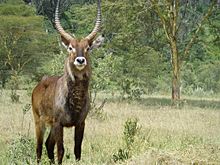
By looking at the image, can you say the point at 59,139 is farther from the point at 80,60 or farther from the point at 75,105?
the point at 80,60

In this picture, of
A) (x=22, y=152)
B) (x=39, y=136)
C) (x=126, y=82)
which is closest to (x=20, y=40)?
(x=126, y=82)

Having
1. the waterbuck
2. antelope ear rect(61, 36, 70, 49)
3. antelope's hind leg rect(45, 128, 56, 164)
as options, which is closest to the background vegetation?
antelope's hind leg rect(45, 128, 56, 164)

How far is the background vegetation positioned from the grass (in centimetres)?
2

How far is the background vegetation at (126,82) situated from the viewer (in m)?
8.31

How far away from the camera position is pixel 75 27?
36344mm

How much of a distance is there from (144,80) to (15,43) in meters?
7.40

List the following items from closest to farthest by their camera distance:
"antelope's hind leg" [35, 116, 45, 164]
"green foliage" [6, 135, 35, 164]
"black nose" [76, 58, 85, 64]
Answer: "black nose" [76, 58, 85, 64] → "green foliage" [6, 135, 35, 164] → "antelope's hind leg" [35, 116, 45, 164]

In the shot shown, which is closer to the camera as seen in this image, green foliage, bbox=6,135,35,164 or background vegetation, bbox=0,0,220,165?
green foliage, bbox=6,135,35,164

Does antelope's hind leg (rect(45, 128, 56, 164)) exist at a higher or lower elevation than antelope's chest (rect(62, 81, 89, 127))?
lower

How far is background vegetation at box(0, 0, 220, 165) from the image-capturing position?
327 inches

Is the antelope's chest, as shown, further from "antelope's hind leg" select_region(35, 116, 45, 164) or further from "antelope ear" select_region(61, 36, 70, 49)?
"antelope's hind leg" select_region(35, 116, 45, 164)

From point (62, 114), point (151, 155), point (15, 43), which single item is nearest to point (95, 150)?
point (62, 114)

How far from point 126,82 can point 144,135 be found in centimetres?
1270

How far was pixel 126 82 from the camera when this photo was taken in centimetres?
2222
